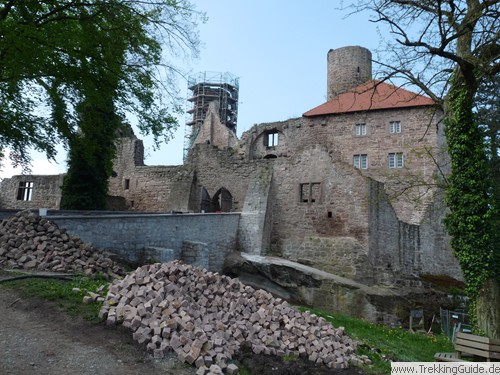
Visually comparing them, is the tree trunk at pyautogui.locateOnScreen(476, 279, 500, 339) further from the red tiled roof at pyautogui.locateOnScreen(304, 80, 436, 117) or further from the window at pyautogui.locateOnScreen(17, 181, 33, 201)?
the window at pyautogui.locateOnScreen(17, 181, 33, 201)

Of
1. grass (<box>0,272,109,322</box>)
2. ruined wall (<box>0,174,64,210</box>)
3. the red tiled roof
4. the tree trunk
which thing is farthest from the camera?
ruined wall (<box>0,174,64,210</box>)

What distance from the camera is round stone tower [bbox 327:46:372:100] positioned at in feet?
108

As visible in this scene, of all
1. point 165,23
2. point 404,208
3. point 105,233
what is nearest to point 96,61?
point 165,23

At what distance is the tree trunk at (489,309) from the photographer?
390 inches

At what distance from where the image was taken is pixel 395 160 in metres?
26.7

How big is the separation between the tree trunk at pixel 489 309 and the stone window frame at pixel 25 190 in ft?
92.1

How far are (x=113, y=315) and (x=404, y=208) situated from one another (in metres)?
21.2

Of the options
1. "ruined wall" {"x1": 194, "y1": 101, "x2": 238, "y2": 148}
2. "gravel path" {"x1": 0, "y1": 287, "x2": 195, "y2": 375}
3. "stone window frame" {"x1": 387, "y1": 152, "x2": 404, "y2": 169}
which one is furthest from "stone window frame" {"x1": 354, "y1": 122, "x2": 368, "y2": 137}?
"gravel path" {"x1": 0, "y1": 287, "x2": 195, "y2": 375}

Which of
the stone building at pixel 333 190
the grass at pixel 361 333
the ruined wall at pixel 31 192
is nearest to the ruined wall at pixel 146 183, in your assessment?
the stone building at pixel 333 190

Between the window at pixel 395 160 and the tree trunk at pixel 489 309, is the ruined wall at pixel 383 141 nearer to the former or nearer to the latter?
the window at pixel 395 160

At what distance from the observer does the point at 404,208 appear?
81.5 feet

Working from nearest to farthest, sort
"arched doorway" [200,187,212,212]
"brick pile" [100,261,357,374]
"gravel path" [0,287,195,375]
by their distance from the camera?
1. "gravel path" [0,287,195,375]
2. "brick pile" [100,261,357,374]
3. "arched doorway" [200,187,212,212]

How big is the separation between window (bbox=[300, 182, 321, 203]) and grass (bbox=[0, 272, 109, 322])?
1165 centimetres

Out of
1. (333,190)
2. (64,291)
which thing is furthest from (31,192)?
(64,291)
